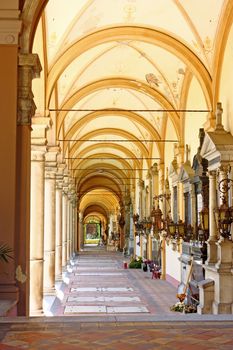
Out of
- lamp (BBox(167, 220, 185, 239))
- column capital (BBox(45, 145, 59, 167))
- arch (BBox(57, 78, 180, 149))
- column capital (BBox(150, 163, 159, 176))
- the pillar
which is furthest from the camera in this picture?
column capital (BBox(150, 163, 159, 176))

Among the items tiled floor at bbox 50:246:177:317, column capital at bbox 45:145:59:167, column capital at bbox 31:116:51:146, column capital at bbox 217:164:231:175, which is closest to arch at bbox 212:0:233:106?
column capital at bbox 217:164:231:175

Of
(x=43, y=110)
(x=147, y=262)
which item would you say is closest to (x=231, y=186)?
(x=43, y=110)

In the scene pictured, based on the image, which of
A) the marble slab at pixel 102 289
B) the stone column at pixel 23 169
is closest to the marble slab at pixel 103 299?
the marble slab at pixel 102 289

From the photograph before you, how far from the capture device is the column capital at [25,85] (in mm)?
7902

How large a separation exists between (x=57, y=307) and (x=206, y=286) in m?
4.24

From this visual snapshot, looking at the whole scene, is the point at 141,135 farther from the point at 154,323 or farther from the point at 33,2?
the point at 154,323

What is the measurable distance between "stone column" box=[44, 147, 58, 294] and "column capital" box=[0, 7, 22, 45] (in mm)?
8878

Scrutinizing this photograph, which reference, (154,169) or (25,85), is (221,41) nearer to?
(25,85)

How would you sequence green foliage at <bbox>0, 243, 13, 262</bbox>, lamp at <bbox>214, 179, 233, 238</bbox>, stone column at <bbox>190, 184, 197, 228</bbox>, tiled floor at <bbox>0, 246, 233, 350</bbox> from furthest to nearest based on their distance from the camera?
stone column at <bbox>190, 184, 197, 228</bbox>, lamp at <bbox>214, 179, 233, 238</bbox>, green foliage at <bbox>0, 243, 13, 262</bbox>, tiled floor at <bbox>0, 246, 233, 350</bbox>

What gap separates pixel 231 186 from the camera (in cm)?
1163

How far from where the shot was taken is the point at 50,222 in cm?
1689

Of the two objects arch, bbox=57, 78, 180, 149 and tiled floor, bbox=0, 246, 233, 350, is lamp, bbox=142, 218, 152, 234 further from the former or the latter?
tiled floor, bbox=0, 246, 233, 350

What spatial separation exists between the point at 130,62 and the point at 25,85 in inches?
390

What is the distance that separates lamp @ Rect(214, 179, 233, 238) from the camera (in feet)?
35.6
